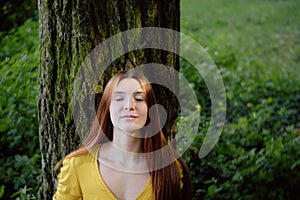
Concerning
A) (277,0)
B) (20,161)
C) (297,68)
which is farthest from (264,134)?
(277,0)

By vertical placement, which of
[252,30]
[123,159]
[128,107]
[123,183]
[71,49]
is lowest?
[123,183]

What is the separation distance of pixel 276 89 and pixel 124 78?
4063 millimetres

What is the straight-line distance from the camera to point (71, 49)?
257 cm

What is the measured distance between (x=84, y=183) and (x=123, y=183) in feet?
0.62

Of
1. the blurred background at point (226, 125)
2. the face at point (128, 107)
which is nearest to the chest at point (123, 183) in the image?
the face at point (128, 107)

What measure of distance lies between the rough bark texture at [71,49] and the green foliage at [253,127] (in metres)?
1.18

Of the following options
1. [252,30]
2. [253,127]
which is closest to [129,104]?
[253,127]

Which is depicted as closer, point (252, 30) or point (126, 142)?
point (126, 142)

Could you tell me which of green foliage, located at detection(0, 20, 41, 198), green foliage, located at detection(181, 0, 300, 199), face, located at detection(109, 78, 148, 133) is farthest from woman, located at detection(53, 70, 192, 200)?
green foliage, located at detection(181, 0, 300, 199)

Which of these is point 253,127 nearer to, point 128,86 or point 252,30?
point 128,86

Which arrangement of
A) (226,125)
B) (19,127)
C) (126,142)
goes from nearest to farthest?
(126,142) → (19,127) → (226,125)

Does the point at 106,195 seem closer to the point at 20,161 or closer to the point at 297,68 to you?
the point at 20,161

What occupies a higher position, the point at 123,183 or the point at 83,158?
the point at 83,158

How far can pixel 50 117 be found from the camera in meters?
2.73
